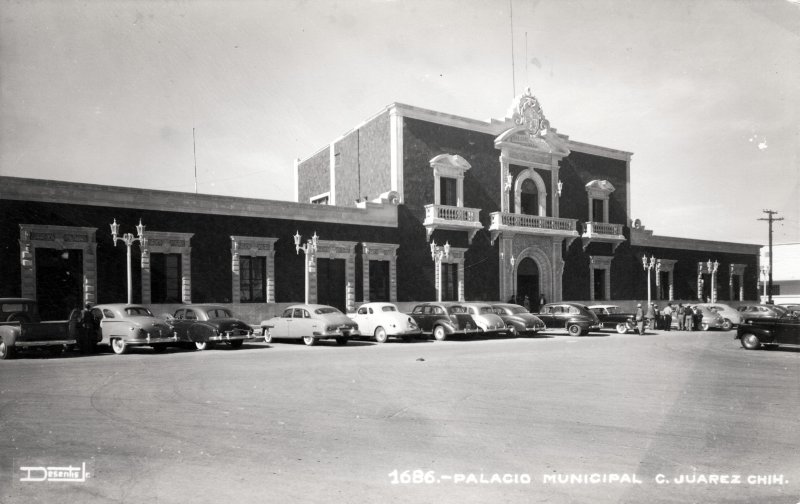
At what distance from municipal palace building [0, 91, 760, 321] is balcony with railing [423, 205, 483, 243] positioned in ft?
0.27

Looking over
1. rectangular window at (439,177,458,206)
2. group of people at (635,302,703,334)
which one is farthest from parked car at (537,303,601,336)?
rectangular window at (439,177,458,206)

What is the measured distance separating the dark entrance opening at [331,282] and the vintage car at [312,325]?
742 centimetres

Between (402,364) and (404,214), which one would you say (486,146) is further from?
(402,364)

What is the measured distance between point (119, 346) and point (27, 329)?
259 centimetres

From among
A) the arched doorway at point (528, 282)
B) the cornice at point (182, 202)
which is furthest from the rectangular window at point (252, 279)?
the arched doorway at point (528, 282)

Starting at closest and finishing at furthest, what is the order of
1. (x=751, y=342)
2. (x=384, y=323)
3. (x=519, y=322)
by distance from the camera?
(x=751, y=342), (x=384, y=323), (x=519, y=322)

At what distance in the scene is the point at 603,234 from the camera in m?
39.4

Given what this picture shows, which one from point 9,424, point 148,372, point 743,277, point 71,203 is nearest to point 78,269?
point 71,203

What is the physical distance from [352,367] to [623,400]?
6.10m

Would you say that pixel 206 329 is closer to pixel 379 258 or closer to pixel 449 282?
pixel 379 258

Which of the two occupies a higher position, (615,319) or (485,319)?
(485,319)

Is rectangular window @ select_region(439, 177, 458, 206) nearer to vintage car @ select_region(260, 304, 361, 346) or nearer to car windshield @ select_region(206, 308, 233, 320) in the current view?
vintage car @ select_region(260, 304, 361, 346)

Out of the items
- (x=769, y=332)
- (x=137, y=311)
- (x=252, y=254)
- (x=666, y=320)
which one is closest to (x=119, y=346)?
(x=137, y=311)

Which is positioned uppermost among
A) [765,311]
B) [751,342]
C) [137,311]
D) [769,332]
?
[137,311]
